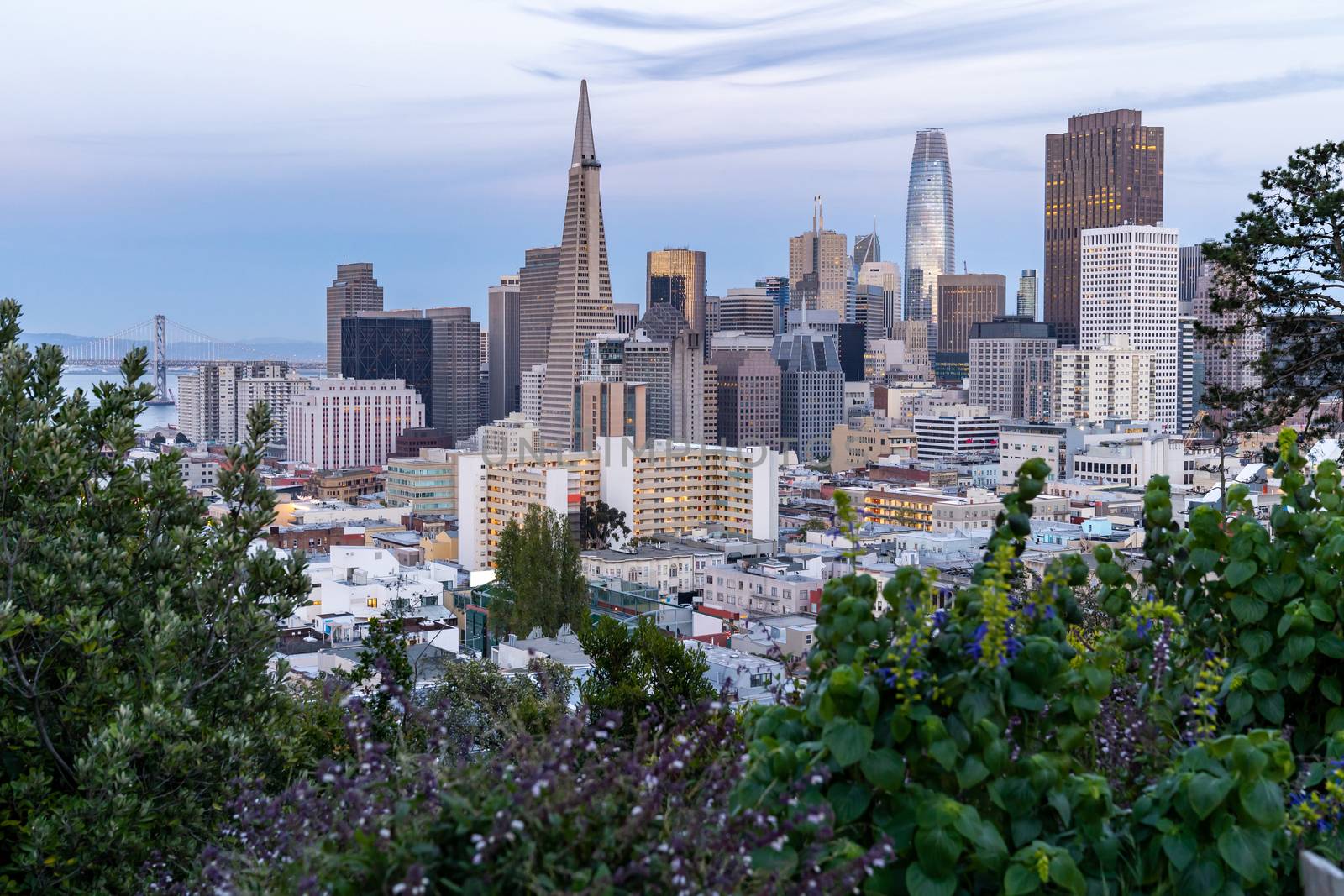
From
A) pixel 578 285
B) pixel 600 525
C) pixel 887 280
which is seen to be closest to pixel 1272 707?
pixel 600 525

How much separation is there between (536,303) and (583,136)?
2809 centimetres

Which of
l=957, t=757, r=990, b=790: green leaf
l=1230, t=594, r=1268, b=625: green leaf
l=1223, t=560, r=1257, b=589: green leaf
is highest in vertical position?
l=1223, t=560, r=1257, b=589: green leaf

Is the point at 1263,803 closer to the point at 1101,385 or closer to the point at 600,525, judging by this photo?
the point at 600,525

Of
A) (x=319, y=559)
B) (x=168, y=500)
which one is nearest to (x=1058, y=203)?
(x=319, y=559)

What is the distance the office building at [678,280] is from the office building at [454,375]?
48.5ft

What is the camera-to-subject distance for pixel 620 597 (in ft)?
72.9

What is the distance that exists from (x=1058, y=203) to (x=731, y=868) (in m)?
99.2

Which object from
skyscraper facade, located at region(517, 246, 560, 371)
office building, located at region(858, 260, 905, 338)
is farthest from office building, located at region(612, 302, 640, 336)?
office building, located at region(858, 260, 905, 338)

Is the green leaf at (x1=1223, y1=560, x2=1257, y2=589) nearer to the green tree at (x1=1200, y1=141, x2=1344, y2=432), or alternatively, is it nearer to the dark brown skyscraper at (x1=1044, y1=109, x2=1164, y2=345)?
the green tree at (x1=1200, y1=141, x2=1344, y2=432)

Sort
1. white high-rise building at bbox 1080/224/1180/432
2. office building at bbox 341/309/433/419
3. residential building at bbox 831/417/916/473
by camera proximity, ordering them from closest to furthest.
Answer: residential building at bbox 831/417/916/473 → white high-rise building at bbox 1080/224/1180/432 → office building at bbox 341/309/433/419

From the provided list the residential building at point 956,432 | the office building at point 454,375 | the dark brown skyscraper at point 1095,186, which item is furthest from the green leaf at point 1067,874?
the office building at point 454,375

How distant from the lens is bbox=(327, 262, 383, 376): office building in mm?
117188

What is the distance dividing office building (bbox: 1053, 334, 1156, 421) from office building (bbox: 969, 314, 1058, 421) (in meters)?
7.14

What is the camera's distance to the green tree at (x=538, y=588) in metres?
18.7
